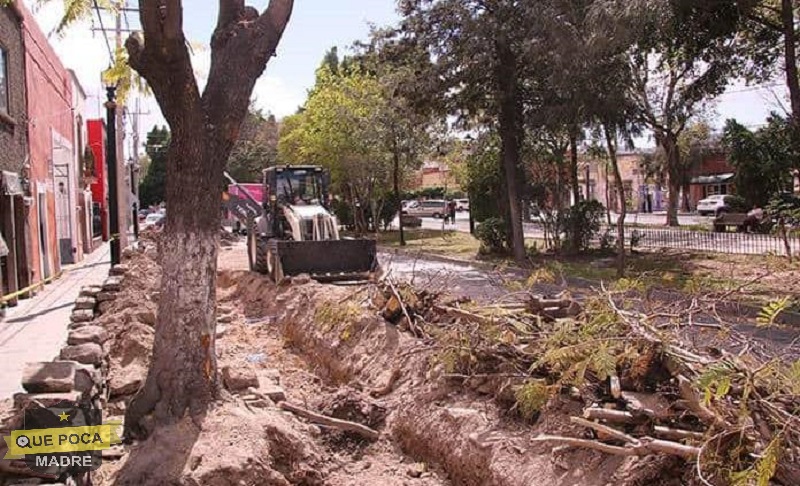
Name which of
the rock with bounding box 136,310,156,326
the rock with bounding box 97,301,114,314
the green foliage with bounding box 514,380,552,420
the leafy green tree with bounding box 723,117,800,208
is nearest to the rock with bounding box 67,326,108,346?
the rock with bounding box 136,310,156,326

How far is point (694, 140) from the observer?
2244 inches

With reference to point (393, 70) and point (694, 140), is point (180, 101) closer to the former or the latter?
point (393, 70)

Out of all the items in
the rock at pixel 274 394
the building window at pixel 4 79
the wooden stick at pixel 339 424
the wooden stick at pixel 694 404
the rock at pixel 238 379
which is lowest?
the wooden stick at pixel 339 424

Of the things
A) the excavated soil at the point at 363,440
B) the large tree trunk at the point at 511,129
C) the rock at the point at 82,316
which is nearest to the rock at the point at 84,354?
the excavated soil at the point at 363,440

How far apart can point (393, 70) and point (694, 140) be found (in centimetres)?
3761

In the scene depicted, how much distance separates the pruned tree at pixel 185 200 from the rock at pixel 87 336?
1.53 m

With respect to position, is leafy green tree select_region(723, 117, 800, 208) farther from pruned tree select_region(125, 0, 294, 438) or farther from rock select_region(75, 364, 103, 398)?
rock select_region(75, 364, 103, 398)

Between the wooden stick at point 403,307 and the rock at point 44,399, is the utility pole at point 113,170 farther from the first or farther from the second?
the rock at point 44,399

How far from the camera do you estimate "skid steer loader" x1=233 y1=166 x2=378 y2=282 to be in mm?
16672

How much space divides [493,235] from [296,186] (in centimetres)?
752

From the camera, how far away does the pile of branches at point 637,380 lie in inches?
181

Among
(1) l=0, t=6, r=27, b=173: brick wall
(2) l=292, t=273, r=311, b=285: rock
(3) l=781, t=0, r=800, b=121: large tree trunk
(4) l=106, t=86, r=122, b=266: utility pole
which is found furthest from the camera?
(4) l=106, t=86, r=122, b=266: utility pole

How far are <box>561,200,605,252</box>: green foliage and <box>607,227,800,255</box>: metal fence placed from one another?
0.96m

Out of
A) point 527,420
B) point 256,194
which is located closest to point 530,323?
point 527,420
